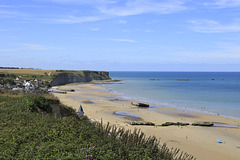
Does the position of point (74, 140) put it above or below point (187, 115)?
above

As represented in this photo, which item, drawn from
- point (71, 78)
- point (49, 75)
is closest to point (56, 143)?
point (49, 75)

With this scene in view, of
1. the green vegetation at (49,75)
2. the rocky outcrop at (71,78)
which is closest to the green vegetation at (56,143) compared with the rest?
the green vegetation at (49,75)

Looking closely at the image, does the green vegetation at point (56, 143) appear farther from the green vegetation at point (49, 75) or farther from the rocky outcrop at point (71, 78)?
the rocky outcrop at point (71, 78)

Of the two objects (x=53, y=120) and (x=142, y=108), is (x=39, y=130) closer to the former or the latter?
(x=53, y=120)

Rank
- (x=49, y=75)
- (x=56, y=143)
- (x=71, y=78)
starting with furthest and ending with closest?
(x=71, y=78) → (x=49, y=75) → (x=56, y=143)

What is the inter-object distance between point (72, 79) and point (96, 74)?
155 ft

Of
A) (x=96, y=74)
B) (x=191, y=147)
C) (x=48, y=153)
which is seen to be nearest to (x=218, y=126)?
(x=191, y=147)

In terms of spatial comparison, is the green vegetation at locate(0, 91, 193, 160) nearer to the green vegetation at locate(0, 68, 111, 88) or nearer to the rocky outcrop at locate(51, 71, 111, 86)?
the green vegetation at locate(0, 68, 111, 88)

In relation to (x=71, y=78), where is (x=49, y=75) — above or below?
above

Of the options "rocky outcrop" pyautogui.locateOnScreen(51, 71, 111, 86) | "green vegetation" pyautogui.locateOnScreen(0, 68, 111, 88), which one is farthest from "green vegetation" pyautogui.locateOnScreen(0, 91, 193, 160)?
"rocky outcrop" pyautogui.locateOnScreen(51, 71, 111, 86)

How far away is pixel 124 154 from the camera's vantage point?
9.16 m

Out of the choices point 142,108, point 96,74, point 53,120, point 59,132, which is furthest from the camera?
point 96,74

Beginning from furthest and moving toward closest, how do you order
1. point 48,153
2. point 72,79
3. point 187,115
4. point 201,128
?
point 72,79, point 187,115, point 201,128, point 48,153

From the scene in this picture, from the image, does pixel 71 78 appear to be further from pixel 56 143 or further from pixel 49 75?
pixel 56 143
